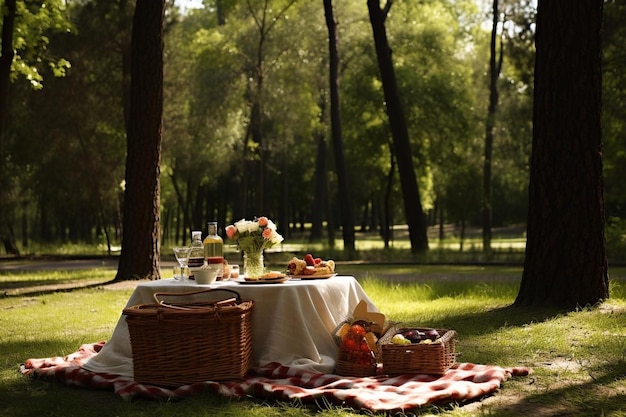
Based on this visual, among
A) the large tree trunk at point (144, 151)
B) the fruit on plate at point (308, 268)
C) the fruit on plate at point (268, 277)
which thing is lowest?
the fruit on plate at point (268, 277)

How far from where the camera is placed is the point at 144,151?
15.2m

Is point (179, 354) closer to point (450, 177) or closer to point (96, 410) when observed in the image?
point (96, 410)

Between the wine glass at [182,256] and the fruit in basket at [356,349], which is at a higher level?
the wine glass at [182,256]

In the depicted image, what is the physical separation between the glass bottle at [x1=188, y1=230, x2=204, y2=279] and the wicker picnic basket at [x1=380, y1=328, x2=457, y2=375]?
1.62m

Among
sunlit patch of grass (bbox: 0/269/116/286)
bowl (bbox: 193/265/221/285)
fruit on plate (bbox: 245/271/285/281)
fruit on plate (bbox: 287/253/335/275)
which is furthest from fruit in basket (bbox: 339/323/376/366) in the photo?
sunlit patch of grass (bbox: 0/269/116/286)

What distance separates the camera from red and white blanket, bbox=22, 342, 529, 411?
576cm

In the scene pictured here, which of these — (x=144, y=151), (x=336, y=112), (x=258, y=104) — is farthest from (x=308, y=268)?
(x=258, y=104)

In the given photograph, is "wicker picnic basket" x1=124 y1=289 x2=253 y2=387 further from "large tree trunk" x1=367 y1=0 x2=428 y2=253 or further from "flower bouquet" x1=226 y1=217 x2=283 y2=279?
"large tree trunk" x1=367 y1=0 x2=428 y2=253

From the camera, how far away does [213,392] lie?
6.15 m

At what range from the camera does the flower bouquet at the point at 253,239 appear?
7465 mm

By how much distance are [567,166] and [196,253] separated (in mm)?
4844

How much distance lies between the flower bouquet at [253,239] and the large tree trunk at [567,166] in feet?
13.0

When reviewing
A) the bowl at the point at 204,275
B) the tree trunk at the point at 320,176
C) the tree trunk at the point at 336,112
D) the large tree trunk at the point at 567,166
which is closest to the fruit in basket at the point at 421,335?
the bowl at the point at 204,275

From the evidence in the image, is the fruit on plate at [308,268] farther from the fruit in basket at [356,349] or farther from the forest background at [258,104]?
the forest background at [258,104]
